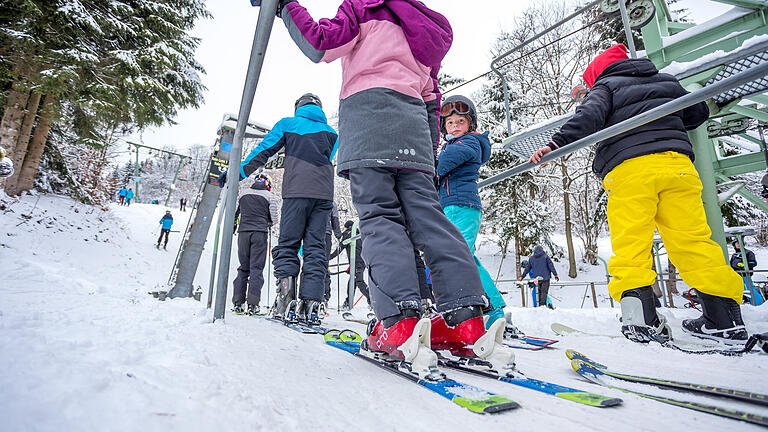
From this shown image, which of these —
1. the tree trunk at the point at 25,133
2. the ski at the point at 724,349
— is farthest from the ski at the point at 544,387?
the tree trunk at the point at 25,133

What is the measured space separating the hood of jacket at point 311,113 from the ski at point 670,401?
8.63ft

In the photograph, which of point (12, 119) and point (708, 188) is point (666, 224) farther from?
point (12, 119)

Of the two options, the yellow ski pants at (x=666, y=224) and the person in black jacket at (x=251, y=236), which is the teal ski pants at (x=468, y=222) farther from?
the person in black jacket at (x=251, y=236)

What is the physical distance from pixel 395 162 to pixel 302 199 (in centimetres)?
171

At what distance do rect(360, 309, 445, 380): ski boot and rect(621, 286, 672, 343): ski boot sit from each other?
50.5 inches

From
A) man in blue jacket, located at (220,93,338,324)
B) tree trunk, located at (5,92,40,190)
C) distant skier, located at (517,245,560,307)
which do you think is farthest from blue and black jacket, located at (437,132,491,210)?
tree trunk, located at (5,92,40,190)

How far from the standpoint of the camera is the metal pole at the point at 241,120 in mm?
1647

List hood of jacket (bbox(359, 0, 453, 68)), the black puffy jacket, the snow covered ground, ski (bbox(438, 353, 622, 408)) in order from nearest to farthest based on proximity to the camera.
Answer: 1. the snow covered ground
2. ski (bbox(438, 353, 622, 408))
3. hood of jacket (bbox(359, 0, 453, 68))
4. the black puffy jacket

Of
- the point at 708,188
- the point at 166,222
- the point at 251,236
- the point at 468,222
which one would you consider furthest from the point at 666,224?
the point at 166,222

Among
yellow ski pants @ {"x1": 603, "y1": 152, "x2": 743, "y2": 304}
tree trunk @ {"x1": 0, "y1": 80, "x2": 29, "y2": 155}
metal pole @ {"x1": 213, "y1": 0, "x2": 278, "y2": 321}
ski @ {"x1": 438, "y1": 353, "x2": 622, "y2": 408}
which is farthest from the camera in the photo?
tree trunk @ {"x1": 0, "y1": 80, "x2": 29, "y2": 155}

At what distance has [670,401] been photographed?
0.85 meters

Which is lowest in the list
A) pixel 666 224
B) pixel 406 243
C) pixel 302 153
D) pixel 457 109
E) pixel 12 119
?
pixel 406 243

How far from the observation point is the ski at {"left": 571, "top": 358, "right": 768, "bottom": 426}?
707 millimetres

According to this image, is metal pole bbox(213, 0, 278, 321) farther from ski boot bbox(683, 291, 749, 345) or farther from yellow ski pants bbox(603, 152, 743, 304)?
ski boot bbox(683, 291, 749, 345)
